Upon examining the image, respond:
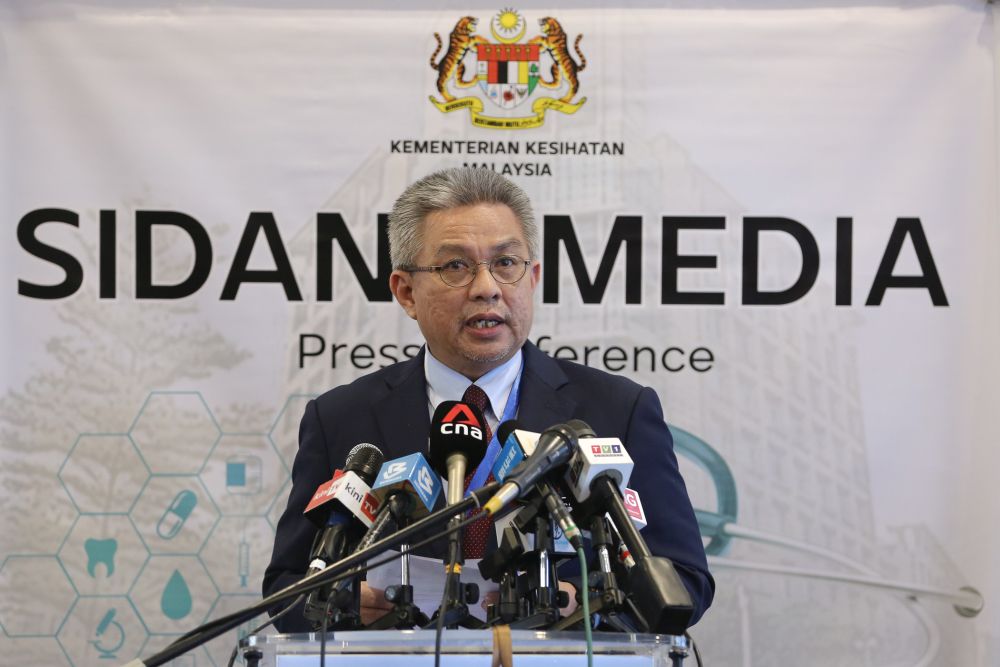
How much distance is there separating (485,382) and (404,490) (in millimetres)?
882

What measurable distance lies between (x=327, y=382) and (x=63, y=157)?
1.03 metres

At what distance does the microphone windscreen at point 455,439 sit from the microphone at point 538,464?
0.65 feet

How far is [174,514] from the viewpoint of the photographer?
3148mm

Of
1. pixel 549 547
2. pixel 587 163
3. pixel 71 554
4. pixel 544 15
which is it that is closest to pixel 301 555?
pixel 549 547

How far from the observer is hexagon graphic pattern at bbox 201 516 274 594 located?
314 cm

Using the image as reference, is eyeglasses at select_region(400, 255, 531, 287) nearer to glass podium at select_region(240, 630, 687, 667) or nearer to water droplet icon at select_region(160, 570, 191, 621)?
glass podium at select_region(240, 630, 687, 667)

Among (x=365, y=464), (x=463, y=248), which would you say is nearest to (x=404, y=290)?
(x=463, y=248)

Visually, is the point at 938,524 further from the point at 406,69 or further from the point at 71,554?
the point at 71,554

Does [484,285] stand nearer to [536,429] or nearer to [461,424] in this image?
[536,429]

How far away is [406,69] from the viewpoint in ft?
10.5

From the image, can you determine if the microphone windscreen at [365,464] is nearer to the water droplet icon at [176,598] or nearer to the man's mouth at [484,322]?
the man's mouth at [484,322]

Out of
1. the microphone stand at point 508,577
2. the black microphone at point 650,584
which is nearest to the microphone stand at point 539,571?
the microphone stand at point 508,577

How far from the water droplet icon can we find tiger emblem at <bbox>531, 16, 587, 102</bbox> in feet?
5.95

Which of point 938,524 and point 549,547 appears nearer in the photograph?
point 549,547
